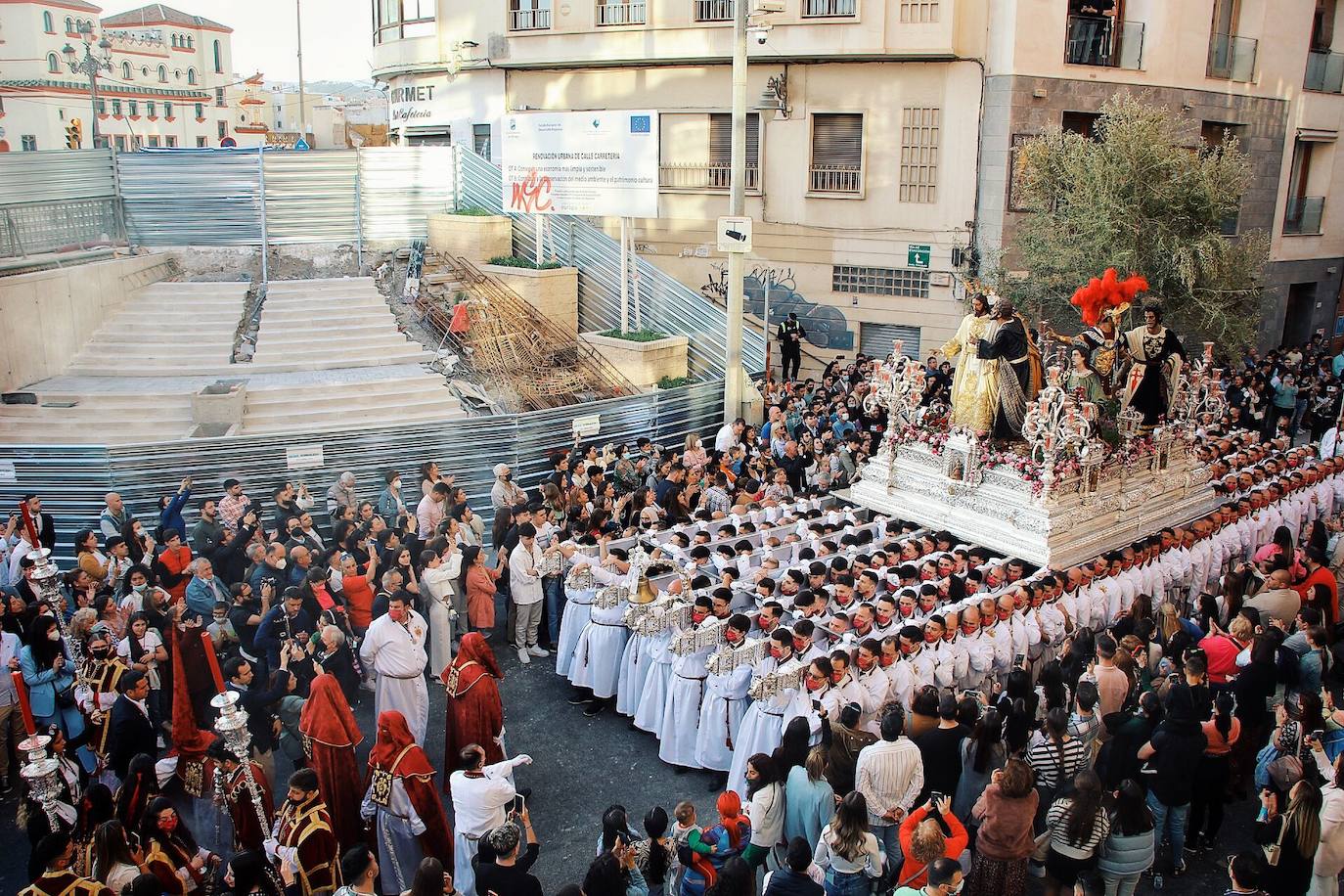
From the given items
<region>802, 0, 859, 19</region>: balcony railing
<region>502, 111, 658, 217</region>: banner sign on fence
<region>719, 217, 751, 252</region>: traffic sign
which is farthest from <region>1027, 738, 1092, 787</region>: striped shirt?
<region>802, 0, 859, 19</region>: balcony railing

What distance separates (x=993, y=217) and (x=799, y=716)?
53.6 feet

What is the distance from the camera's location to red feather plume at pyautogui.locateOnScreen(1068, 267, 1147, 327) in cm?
1122

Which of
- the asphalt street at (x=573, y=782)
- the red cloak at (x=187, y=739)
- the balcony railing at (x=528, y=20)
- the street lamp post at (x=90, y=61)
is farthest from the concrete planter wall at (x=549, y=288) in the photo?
the red cloak at (x=187, y=739)

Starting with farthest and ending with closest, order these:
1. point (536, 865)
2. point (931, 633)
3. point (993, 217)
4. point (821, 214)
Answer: point (821, 214)
point (993, 217)
point (931, 633)
point (536, 865)

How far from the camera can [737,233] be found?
15.6 meters

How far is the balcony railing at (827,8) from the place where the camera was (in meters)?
21.6

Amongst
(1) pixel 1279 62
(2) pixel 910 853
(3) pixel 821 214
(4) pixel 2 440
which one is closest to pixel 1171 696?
(2) pixel 910 853

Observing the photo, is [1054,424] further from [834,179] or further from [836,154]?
[836,154]

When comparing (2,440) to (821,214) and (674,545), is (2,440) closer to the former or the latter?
(674,545)

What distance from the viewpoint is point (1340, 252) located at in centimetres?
2700

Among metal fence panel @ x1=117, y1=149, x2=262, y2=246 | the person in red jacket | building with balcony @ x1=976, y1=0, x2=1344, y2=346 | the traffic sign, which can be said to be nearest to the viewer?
the person in red jacket

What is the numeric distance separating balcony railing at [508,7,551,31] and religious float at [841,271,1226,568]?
53.2ft

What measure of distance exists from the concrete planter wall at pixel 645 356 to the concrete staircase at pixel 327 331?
311cm

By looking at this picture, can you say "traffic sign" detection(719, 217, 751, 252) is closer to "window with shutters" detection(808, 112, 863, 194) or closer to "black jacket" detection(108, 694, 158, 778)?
"window with shutters" detection(808, 112, 863, 194)
